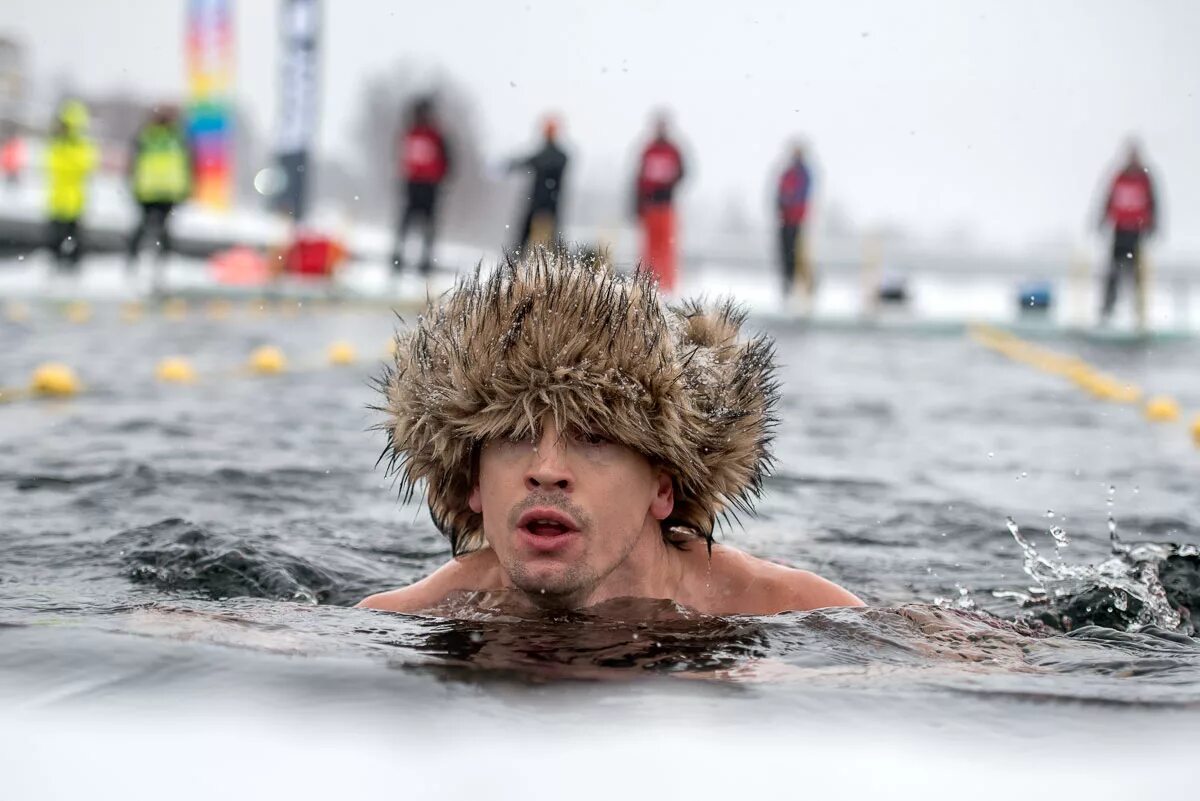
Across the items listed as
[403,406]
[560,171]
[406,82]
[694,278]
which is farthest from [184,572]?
[406,82]

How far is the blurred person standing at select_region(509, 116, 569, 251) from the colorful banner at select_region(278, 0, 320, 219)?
18.9 ft

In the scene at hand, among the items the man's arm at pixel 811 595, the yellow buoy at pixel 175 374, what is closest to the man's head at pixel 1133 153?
the yellow buoy at pixel 175 374

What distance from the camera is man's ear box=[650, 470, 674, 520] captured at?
13.0ft

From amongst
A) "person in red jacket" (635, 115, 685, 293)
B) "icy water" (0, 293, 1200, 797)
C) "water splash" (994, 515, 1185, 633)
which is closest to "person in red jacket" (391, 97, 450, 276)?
"person in red jacket" (635, 115, 685, 293)

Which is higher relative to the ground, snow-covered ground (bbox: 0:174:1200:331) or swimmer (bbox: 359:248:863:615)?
snow-covered ground (bbox: 0:174:1200:331)

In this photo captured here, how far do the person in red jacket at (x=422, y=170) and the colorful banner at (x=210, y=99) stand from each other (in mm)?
11001

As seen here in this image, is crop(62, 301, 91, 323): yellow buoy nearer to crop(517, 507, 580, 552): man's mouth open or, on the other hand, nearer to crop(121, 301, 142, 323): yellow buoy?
crop(121, 301, 142, 323): yellow buoy

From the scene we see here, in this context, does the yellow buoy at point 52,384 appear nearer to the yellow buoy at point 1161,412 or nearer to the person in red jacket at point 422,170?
the yellow buoy at point 1161,412

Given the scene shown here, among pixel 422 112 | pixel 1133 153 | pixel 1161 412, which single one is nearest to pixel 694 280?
pixel 422 112

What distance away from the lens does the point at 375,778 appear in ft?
6.86

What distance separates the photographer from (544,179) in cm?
1997

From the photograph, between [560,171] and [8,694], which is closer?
[8,694]

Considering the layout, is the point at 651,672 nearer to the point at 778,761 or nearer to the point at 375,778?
the point at 778,761

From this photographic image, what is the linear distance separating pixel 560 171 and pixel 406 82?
6815 centimetres
